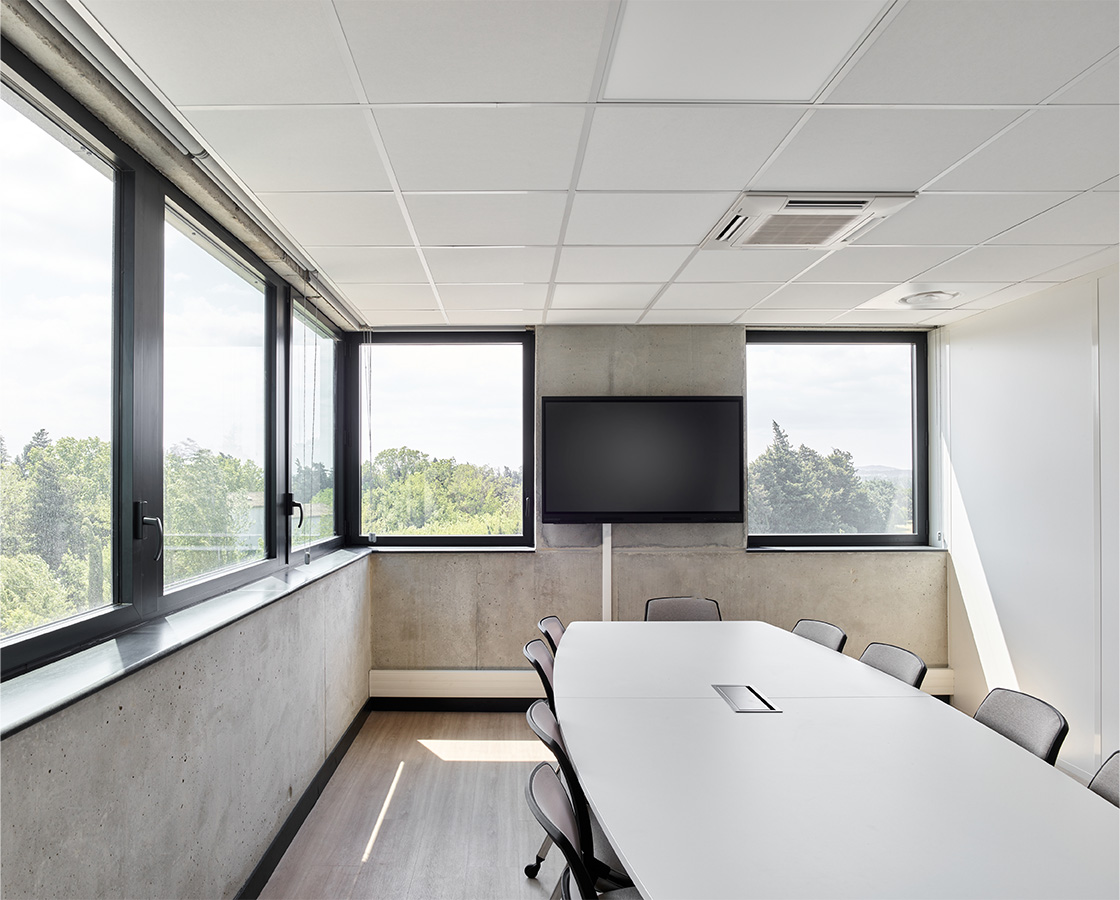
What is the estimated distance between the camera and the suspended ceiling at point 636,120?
5.36ft

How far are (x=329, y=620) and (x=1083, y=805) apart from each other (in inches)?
136

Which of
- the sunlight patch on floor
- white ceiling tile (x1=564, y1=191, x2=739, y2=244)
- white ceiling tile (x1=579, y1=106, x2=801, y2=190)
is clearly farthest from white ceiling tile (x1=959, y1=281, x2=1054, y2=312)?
the sunlight patch on floor

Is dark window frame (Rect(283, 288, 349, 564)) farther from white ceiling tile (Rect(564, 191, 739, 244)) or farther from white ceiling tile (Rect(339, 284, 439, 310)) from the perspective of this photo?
white ceiling tile (Rect(564, 191, 739, 244))

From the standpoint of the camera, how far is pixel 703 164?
2375 millimetres

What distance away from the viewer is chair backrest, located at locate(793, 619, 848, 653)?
3528 millimetres

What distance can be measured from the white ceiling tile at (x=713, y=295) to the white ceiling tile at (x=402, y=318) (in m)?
1.60

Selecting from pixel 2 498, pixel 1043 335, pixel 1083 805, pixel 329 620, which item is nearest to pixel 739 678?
pixel 1083 805

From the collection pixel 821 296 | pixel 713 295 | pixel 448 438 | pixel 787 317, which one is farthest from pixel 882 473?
pixel 448 438

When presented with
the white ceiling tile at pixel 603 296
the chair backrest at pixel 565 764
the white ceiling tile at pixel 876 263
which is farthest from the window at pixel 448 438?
the chair backrest at pixel 565 764

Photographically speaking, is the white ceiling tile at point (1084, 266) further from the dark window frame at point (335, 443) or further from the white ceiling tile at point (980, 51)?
the dark window frame at point (335, 443)

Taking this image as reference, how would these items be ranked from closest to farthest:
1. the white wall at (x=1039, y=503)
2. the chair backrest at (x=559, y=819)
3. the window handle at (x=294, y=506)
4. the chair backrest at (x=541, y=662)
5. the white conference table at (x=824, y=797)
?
the white conference table at (x=824, y=797)
the chair backrest at (x=559, y=819)
the chair backrest at (x=541, y=662)
the white wall at (x=1039, y=503)
the window handle at (x=294, y=506)

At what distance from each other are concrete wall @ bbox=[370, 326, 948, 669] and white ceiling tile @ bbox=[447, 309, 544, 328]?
0.83 ft

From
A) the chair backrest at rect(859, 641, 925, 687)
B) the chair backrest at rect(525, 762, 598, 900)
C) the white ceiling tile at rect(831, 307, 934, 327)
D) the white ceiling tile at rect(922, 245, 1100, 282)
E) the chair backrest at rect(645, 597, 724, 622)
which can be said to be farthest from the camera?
the white ceiling tile at rect(831, 307, 934, 327)

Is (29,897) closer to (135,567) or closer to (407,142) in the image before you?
(135,567)
